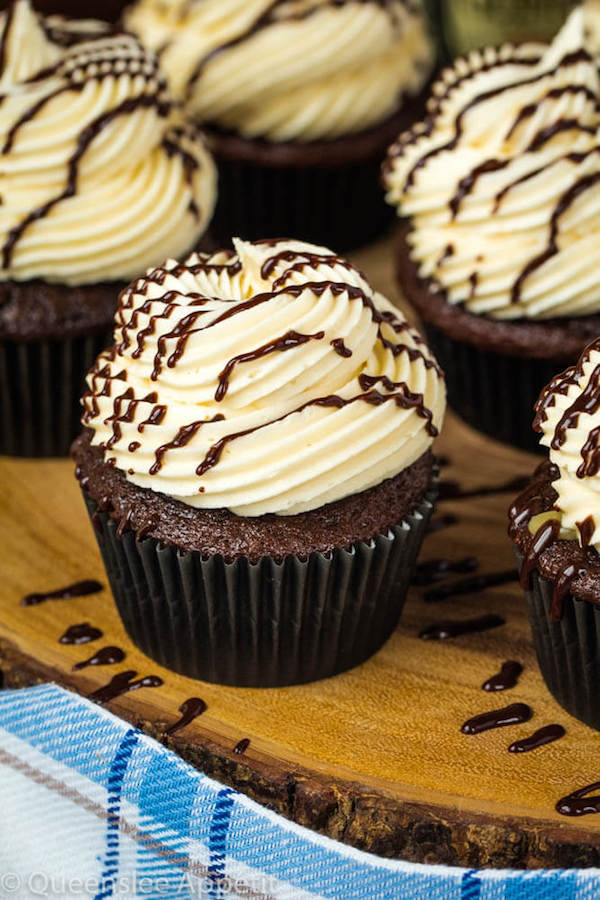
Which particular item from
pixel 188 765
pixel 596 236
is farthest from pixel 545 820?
pixel 596 236

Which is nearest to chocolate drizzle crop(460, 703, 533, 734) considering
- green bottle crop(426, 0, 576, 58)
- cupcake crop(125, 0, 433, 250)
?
cupcake crop(125, 0, 433, 250)

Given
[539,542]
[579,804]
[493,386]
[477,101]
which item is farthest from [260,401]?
[477,101]

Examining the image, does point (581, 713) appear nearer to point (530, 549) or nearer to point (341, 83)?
point (530, 549)

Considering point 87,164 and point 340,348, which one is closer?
point 340,348

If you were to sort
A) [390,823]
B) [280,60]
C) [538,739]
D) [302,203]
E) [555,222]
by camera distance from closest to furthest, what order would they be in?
[390,823], [538,739], [555,222], [280,60], [302,203]

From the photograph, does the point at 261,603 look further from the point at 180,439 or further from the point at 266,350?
the point at 266,350

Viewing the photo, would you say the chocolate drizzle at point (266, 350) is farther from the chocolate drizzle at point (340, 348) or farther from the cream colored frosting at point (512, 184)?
the cream colored frosting at point (512, 184)

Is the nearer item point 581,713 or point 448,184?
point 581,713

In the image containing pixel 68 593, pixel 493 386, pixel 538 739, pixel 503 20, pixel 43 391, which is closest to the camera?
pixel 538 739
